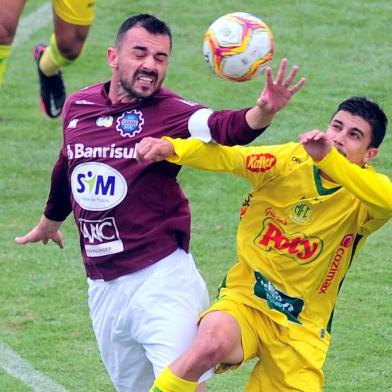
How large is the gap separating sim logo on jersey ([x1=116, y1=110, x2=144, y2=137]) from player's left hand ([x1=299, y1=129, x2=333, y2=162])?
80cm

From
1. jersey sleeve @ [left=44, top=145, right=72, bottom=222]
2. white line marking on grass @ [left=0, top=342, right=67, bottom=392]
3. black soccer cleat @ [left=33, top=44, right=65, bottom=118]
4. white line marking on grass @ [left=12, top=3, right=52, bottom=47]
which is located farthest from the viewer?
white line marking on grass @ [left=12, top=3, right=52, bottom=47]

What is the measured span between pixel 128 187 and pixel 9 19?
2209 millimetres

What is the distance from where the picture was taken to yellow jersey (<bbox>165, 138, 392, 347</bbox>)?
20.2ft

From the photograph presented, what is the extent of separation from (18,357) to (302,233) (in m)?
2.34

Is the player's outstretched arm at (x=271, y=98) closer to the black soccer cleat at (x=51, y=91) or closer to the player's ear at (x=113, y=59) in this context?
the player's ear at (x=113, y=59)

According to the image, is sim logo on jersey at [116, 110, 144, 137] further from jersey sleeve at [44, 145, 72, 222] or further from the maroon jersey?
jersey sleeve at [44, 145, 72, 222]

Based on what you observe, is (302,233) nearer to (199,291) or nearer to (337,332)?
(199,291)

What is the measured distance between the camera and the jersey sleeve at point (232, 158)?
5816 mm

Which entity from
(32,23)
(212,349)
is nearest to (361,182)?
(212,349)

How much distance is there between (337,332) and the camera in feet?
26.7

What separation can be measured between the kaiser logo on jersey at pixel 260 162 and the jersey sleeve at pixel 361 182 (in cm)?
42

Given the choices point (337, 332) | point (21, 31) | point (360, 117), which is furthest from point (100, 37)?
point (360, 117)

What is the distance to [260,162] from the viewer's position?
611 centimetres

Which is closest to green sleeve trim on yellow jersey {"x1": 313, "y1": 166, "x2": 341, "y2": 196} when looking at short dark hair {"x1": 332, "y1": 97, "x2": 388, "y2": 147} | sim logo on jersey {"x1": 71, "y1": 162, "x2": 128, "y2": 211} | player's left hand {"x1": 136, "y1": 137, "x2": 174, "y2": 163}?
short dark hair {"x1": 332, "y1": 97, "x2": 388, "y2": 147}
